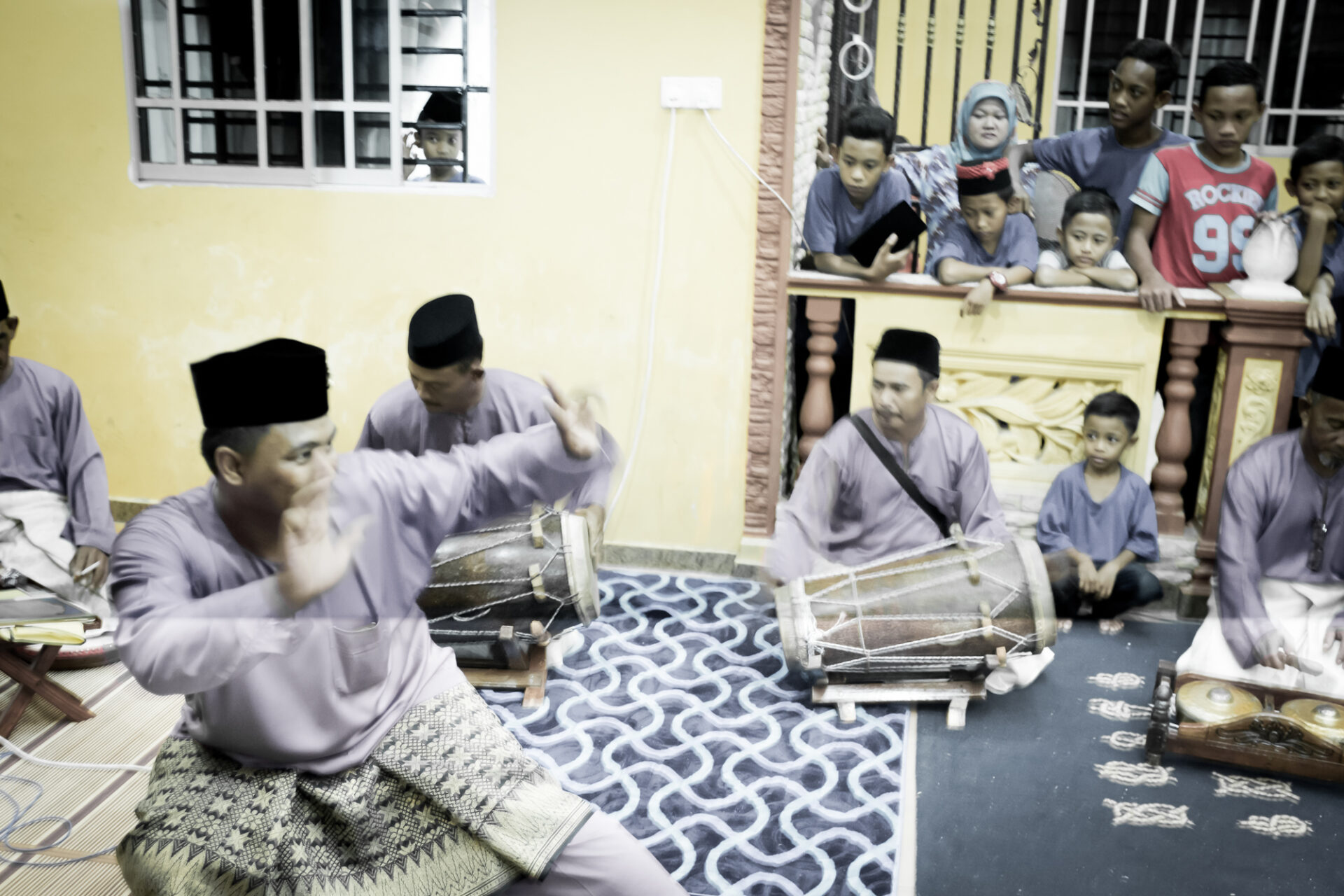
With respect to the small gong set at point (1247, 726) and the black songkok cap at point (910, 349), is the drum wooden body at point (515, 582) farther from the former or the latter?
the small gong set at point (1247, 726)

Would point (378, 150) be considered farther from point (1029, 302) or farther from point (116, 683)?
point (116, 683)

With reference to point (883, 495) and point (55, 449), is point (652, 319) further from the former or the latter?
point (55, 449)

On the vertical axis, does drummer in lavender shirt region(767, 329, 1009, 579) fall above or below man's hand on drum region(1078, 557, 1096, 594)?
above

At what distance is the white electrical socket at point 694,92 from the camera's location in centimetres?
145

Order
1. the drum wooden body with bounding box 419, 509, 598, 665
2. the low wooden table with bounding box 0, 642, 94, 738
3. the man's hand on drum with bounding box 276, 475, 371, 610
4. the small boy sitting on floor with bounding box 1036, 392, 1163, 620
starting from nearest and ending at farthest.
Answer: the man's hand on drum with bounding box 276, 475, 371, 610, the small boy sitting on floor with bounding box 1036, 392, 1163, 620, the drum wooden body with bounding box 419, 509, 598, 665, the low wooden table with bounding box 0, 642, 94, 738

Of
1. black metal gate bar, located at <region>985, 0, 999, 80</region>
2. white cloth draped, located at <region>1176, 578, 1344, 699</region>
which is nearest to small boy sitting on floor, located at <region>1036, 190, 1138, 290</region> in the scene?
black metal gate bar, located at <region>985, 0, 999, 80</region>

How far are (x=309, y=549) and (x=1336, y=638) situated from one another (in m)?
1.45

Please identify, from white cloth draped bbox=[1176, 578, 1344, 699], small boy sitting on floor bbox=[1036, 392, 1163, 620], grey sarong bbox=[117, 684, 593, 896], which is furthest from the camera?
small boy sitting on floor bbox=[1036, 392, 1163, 620]

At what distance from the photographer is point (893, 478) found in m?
1.59

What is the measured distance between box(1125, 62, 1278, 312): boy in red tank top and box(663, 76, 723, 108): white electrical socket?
66 centimetres

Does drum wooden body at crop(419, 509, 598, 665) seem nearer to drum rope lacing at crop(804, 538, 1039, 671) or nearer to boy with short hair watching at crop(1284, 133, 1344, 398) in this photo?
drum rope lacing at crop(804, 538, 1039, 671)

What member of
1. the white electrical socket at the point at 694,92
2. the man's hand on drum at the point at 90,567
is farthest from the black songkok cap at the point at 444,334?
the man's hand on drum at the point at 90,567

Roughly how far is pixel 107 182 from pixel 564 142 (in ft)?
2.02

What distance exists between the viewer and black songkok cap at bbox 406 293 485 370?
→ 4.35 ft
